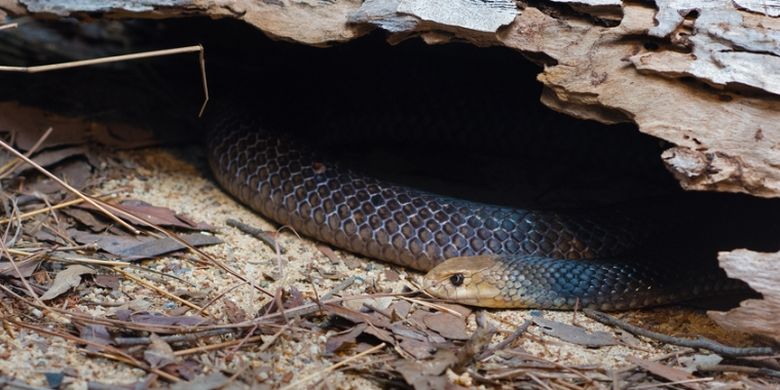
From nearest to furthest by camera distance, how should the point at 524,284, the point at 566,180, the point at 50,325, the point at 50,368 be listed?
the point at 50,368 < the point at 50,325 < the point at 524,284 < the point at 566,180

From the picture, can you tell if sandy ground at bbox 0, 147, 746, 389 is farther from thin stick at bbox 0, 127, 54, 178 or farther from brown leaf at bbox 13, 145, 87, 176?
thin stick at bbox 0, 127, 54, 178

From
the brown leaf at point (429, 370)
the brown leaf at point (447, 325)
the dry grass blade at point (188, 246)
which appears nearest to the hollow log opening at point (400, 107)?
the dry grass blade at point (188, 246)

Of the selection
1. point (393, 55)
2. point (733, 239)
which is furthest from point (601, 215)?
point (393, 55)

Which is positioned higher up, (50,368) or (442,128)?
(442,128)

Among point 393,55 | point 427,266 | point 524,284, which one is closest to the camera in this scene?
point 524,284

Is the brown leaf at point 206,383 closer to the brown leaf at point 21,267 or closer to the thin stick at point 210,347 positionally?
the thin stick at point 210,347

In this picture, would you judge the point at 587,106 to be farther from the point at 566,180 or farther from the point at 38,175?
the point at 38,175

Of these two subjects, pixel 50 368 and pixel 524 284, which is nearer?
pixel 50 368
